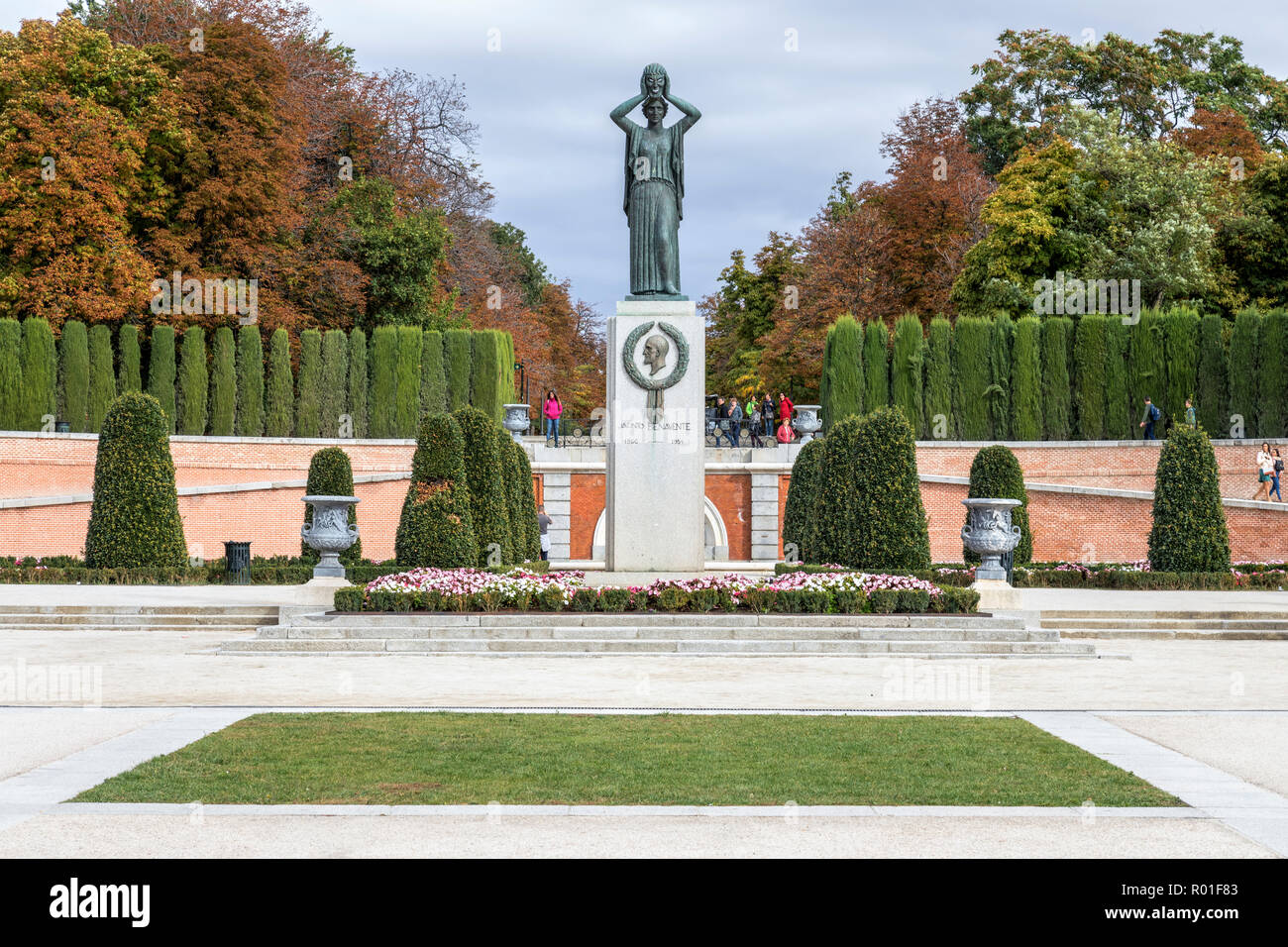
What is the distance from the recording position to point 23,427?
38281mm

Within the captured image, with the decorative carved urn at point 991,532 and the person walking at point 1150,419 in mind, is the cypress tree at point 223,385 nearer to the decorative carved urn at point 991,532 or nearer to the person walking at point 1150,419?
the decorative carved urn at point 991,532

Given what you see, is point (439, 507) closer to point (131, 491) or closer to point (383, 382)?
point (131, 491)

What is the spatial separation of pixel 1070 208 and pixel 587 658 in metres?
35.3

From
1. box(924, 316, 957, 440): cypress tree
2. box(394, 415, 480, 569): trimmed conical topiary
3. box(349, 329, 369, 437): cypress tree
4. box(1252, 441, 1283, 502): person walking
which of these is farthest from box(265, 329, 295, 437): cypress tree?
box(1252, 441, 1283, 502): person walking

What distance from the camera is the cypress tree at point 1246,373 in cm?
3922

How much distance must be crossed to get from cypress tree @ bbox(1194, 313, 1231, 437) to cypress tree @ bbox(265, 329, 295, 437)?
27.0 metres

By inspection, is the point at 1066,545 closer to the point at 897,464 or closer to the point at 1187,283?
the point at 1187,283

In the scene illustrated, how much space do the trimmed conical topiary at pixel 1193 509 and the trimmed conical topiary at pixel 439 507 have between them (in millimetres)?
13883

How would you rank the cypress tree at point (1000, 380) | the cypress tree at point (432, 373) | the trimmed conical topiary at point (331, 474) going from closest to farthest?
1. the trimmed conical topiary at point (331, 474)
2. the cypress tree at point (1000, 380)
3. the cypress tree at point (432, 373)

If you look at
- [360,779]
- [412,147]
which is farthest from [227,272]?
[360,779]

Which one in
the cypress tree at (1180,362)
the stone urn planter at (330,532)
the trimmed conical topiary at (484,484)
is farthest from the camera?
the cypress tree at (1180,362)

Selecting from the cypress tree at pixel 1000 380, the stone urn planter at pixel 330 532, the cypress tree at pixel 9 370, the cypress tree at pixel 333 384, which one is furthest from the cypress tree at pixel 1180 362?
the cypress tree at pixel 9 370

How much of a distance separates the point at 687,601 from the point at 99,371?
87.2ft

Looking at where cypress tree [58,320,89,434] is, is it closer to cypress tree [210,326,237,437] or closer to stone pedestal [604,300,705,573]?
cypress tree [210,326,237,437]
